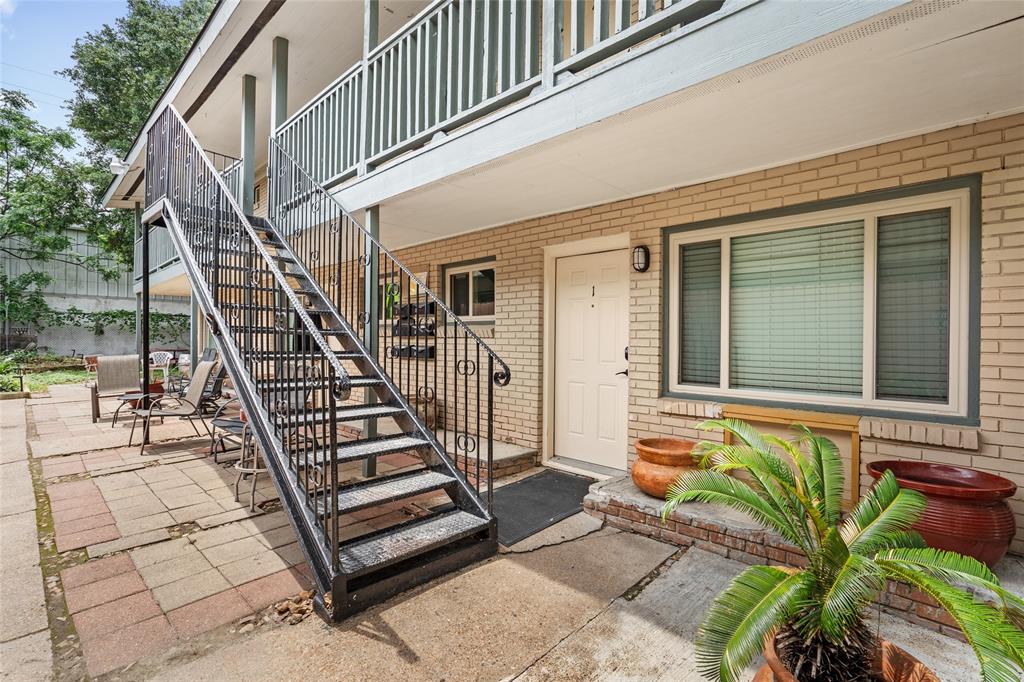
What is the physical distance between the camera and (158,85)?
669 inches

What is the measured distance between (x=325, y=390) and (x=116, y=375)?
705cm

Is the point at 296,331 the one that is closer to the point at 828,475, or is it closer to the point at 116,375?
the point at 828,475

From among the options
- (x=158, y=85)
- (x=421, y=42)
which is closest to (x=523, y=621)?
(x=421, y=42)

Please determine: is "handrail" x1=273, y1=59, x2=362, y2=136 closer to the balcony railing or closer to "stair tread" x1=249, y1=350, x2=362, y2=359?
the balcony railing

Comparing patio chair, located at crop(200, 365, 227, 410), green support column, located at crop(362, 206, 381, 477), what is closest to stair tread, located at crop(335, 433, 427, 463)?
green support column, located at crop(362, 206, 381, 477)

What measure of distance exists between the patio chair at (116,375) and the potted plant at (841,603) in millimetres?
8741

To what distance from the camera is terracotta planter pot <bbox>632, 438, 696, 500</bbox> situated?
3.41m

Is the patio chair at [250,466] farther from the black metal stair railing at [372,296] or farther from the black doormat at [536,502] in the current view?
the black doormat at [536,502]

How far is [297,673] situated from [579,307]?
370 cm

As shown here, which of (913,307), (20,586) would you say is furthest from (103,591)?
(913,307)

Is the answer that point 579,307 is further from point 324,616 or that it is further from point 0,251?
point 0,251

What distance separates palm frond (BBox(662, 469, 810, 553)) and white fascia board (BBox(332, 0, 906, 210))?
1793 millimetres

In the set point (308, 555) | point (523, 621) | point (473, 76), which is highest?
point (473, 76)

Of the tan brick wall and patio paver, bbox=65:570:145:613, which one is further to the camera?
the tan brick wall
